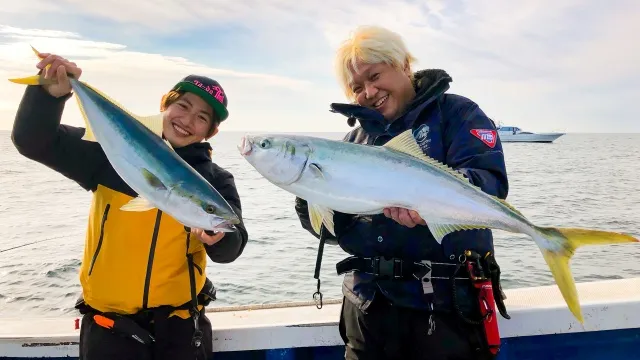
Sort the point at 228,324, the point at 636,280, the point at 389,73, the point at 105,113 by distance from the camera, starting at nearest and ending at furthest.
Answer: the point at 105,113
the point at 389,73
the point at 228,324
the point at 636,280

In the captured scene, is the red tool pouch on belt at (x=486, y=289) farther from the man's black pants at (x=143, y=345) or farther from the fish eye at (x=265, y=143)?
the man's black pants at (x=143, y=345)

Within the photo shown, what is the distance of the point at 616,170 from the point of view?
3828 cm

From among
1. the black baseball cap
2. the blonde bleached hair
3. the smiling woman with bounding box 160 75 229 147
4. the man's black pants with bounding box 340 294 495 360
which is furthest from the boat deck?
the blonde bleached hair

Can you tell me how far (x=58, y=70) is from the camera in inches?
108

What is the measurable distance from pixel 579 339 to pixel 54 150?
4.11 metres

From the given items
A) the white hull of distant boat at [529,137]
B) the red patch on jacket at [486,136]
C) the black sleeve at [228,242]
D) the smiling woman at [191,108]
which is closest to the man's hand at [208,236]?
the black sleeve at [228,242]

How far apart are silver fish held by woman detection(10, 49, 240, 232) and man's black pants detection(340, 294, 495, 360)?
117 centimetres

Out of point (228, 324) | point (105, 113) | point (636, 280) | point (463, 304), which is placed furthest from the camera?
point (636, 280)

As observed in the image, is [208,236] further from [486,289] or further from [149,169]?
[486,289]

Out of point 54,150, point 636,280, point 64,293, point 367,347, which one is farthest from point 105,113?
point 64,293

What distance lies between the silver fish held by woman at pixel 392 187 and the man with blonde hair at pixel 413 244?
5.4 inches

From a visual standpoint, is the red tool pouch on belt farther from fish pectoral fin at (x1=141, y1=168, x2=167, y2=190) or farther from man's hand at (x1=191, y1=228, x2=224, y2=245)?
fish pectoral fin at (x1=141, y1=168, x2=167, y2=190)

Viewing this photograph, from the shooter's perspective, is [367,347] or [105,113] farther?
[367,347]

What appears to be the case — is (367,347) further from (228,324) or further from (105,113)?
(105,113)
